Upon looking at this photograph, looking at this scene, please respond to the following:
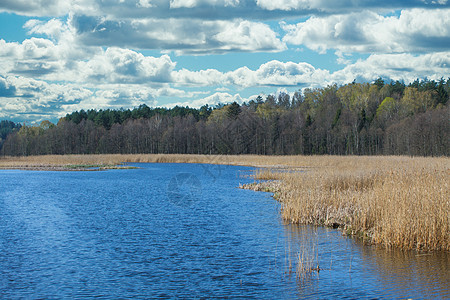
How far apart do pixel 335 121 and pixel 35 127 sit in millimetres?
100136

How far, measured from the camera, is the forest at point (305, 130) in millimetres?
71188

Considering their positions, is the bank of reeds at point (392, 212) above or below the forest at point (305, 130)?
below

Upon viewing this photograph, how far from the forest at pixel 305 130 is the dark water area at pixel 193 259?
5538cm

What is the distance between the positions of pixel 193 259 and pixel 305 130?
75.2 m

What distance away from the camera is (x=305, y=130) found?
85.5 meters

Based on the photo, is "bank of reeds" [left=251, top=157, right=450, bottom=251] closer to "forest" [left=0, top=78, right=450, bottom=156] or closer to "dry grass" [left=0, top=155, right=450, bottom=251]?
"dry grass" [left=0, top=155, right=450, bottom=251]

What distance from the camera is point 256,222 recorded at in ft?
57.7

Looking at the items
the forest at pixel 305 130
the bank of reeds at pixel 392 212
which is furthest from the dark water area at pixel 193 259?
the forest at pixel 305 130

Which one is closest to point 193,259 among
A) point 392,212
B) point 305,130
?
point 392,212

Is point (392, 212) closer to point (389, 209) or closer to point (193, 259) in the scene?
point (389, 209)

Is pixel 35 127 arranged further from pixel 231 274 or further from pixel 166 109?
pixel 231 274

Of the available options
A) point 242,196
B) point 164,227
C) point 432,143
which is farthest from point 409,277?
point 432,143

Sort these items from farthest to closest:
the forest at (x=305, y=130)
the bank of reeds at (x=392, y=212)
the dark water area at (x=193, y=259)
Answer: the forest at (x=305, y=130) < the bank of reeds at (x=392, y=212) < the dark water area at (x=193, y=259)

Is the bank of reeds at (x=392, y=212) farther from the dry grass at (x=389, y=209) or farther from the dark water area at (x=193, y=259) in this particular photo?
the dark water area at (x=193, y=259)
